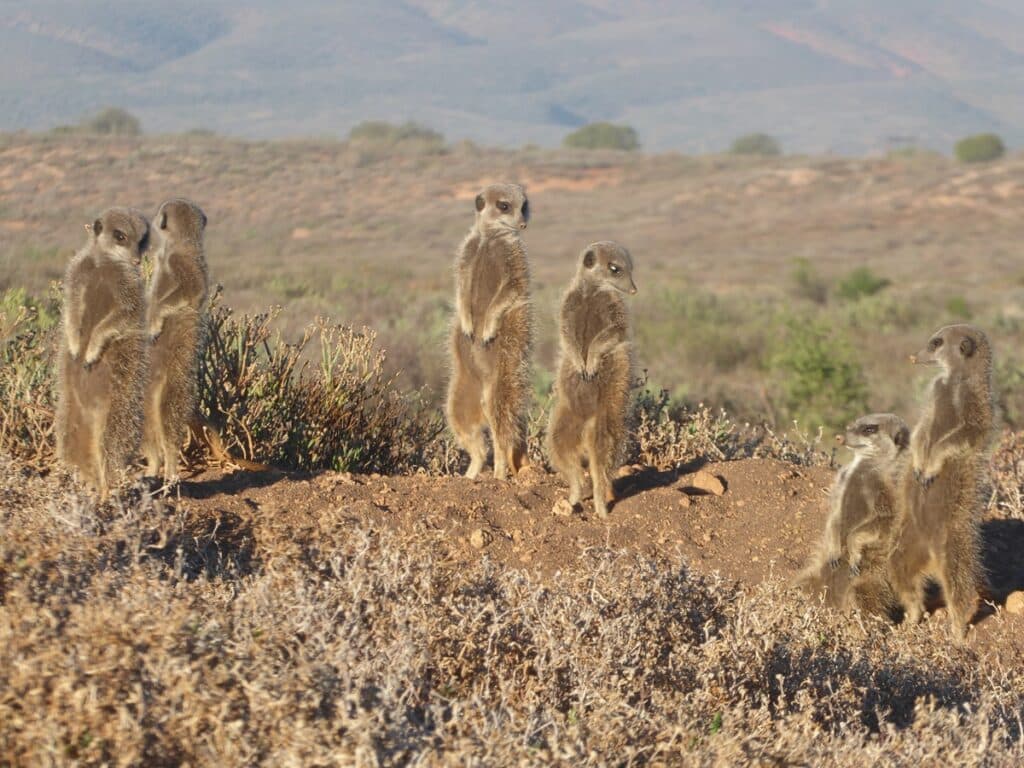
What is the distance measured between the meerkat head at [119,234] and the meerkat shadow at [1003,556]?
4.94 metres

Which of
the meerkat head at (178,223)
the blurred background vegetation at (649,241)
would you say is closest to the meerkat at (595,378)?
the meerkat head at (178,223)

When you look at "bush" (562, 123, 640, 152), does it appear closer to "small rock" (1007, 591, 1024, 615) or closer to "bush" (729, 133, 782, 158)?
"bush" (729, 133, 782, 158)

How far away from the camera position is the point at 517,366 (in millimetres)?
7762

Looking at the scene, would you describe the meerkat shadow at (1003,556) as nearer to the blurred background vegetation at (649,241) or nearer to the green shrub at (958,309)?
the blurred background vegetation at (649,241)

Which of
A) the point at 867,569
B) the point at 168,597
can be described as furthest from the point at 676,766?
the point at 867,569

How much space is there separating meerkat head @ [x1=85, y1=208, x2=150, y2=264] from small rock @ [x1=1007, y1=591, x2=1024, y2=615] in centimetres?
498

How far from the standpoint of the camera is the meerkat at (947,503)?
6625 mm

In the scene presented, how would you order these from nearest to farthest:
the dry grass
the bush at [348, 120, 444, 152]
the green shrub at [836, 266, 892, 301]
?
the dry grass
the green shrub at [836, 266, 892, 301]
the bush at [348, 120, 444, 152]

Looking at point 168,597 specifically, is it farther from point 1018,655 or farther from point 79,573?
point 1018,655

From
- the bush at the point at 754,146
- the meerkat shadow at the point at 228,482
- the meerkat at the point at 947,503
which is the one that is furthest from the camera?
the bush at the point at 754,146

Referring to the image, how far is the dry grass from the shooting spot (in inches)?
133

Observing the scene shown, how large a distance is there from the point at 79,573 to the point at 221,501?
2.33 metres

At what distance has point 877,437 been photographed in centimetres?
702

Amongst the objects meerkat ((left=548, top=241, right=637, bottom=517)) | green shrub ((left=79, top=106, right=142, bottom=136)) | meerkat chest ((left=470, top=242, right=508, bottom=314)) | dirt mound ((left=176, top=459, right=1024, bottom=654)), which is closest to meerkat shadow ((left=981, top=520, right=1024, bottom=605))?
dirt mound ((left=176, top=459, right=1024, bottom=654))
